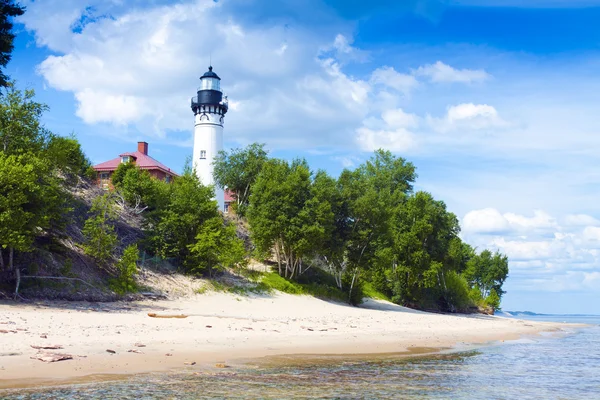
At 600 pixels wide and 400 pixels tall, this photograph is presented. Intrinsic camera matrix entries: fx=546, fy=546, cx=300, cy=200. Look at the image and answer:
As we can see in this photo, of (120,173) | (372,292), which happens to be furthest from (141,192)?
(372,292)

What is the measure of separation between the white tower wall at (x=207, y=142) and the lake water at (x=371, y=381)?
44588 mm

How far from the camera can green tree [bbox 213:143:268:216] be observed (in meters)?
55.3

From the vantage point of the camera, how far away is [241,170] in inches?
2210

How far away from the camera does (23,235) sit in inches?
805

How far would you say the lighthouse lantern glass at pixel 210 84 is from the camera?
202 feet

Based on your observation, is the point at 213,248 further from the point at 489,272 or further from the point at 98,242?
the point at 489,272

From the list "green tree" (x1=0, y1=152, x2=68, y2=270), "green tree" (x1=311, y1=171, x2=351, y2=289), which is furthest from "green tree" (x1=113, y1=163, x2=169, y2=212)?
"green tree" (x1=0, y1=152, x2=68, y2=270)

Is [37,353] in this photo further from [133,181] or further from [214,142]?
[214,142]

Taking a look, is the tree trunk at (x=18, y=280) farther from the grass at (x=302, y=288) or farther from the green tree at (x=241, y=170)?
the green tree at (x=241, y=170)

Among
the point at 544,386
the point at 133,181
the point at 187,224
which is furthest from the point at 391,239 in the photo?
the point at 544,386

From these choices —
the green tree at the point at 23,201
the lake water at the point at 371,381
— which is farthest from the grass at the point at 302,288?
the lake water at the point at 371,381

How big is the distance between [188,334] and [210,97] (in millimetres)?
45979

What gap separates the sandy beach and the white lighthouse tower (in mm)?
30879

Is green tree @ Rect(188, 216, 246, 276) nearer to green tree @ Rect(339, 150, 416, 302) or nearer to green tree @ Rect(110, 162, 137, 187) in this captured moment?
green tree @ Rect(339, 150, 416, 302)
